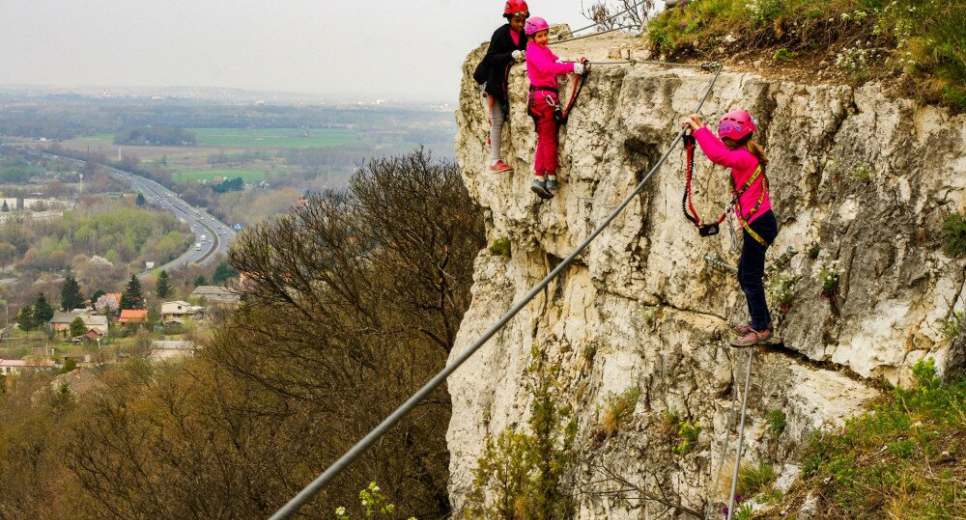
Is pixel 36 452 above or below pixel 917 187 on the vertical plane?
below

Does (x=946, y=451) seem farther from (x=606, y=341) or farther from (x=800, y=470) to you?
(x=606, y=341)

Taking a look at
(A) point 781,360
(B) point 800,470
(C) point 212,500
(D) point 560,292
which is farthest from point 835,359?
(C) point 212,500

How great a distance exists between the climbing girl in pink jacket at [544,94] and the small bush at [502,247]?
2453 millimetres

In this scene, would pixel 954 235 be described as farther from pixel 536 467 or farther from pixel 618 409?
pixel 536 467

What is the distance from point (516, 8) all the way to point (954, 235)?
16.5ft

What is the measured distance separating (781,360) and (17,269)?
114m

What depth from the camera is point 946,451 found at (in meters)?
5.18

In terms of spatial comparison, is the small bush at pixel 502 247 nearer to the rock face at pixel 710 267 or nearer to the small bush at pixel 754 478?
the rock face at pixel 710 267

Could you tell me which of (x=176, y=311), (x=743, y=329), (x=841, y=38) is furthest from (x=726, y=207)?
(x=176, y=311)

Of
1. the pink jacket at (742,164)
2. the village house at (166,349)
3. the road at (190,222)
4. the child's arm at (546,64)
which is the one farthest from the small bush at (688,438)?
the road at (190,222)

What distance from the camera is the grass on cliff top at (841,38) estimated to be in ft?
19.7

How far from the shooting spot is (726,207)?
7035 mm

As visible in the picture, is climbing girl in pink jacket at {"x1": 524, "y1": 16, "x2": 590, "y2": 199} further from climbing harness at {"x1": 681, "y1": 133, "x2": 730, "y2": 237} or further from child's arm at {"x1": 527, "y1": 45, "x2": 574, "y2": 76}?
climbing harness at {"x1": 681, "y1": 133, "x2": 730, "y2": 237}

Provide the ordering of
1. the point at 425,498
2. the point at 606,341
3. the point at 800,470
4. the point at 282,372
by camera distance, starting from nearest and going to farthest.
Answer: the point at 800,470
the point at 606,341
the point at 425,498
the point at 282,372
